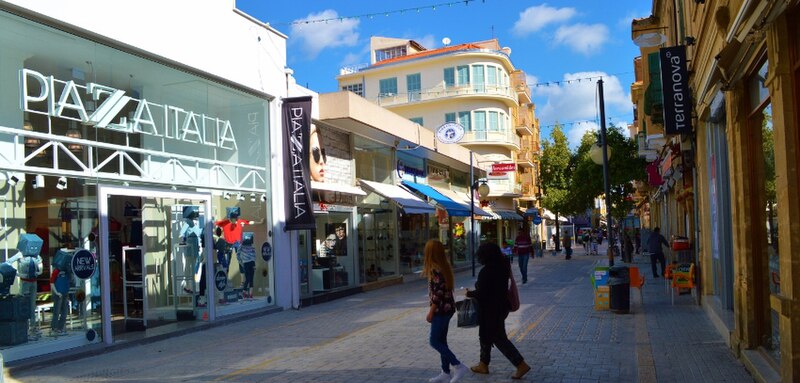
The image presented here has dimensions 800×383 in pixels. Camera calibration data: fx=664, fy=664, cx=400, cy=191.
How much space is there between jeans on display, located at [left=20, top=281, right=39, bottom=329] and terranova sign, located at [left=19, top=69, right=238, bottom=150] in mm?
2376

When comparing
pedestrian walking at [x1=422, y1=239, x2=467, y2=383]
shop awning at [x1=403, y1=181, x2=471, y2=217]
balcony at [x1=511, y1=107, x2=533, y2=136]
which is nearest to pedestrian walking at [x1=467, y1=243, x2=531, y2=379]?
pedestrian walking at [x1=422, y1=239, x2=467, y2=383]

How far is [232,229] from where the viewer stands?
43.4ft

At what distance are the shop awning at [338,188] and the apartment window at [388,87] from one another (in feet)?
105

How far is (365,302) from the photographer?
1550 cm

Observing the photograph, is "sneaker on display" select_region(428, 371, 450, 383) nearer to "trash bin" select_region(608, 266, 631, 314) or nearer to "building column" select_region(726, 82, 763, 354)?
"building column" select_region(726, 82, 763, 354)

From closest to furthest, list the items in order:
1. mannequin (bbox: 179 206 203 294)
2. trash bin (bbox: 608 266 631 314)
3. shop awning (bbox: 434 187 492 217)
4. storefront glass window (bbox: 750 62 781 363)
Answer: storefront glass window (bbox: 750 62 781 363) → trash bin (bbox: 608 266 631 314) → mannequin (bbox: 179 206 203 294) → shop awning (bbox: 434 187 492 217)

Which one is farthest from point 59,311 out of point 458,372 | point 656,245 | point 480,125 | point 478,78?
point 478,78

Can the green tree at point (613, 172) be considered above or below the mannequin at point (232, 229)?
above

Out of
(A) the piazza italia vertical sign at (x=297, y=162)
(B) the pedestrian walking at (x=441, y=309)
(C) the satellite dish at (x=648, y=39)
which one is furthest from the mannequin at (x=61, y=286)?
(C) the satellite dish at (x=648, y=39)

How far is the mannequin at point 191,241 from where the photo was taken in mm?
12203

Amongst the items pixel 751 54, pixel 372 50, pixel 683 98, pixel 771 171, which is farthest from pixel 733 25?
pixel 372 50

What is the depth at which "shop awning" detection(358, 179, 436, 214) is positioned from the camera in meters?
19.0

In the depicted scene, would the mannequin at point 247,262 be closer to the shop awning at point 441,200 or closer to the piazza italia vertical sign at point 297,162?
the piazza italia vertical sign at point 297,162

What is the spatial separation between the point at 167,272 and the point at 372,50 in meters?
46.2
